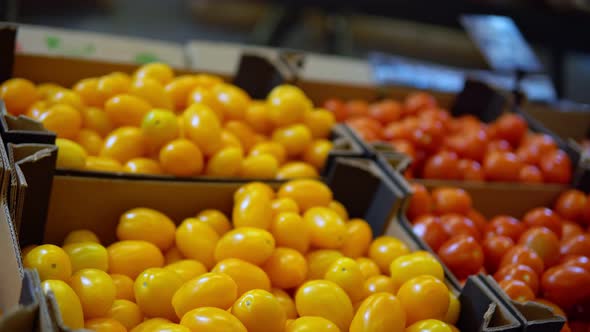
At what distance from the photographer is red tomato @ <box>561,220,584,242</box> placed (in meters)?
1.90

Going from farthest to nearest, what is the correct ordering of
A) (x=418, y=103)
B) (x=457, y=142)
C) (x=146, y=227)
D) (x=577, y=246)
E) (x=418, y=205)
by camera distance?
(x=418, y=103) → (x=457, y=142) → (x=418, y=205) → (x=577, y=246) → (x=146, y=227)

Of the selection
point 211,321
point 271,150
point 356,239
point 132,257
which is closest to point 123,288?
point 132,257

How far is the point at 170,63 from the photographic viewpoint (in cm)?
237

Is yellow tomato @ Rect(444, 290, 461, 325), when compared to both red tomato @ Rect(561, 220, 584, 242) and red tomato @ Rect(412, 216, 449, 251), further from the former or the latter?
red tomato @ Rect(561, 220, 584, 242)

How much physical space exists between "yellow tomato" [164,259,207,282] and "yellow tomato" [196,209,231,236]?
6.1 inches

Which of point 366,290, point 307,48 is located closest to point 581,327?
Result: point 366,290

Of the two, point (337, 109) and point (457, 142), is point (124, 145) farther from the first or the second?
point (457, 142)

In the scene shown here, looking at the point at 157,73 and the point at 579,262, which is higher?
the point at 157,73

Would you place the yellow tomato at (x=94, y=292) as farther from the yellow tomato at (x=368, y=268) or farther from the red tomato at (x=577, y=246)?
the red tomato at (x=577, y=246)

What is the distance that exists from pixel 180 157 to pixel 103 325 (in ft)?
1.98

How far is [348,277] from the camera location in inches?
49.9

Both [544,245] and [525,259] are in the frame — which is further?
[544,245]

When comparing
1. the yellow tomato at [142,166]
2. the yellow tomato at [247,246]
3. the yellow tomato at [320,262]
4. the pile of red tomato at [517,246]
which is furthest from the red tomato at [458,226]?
the yellow tomato at [142,166]

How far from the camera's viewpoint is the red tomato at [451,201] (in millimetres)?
1852
